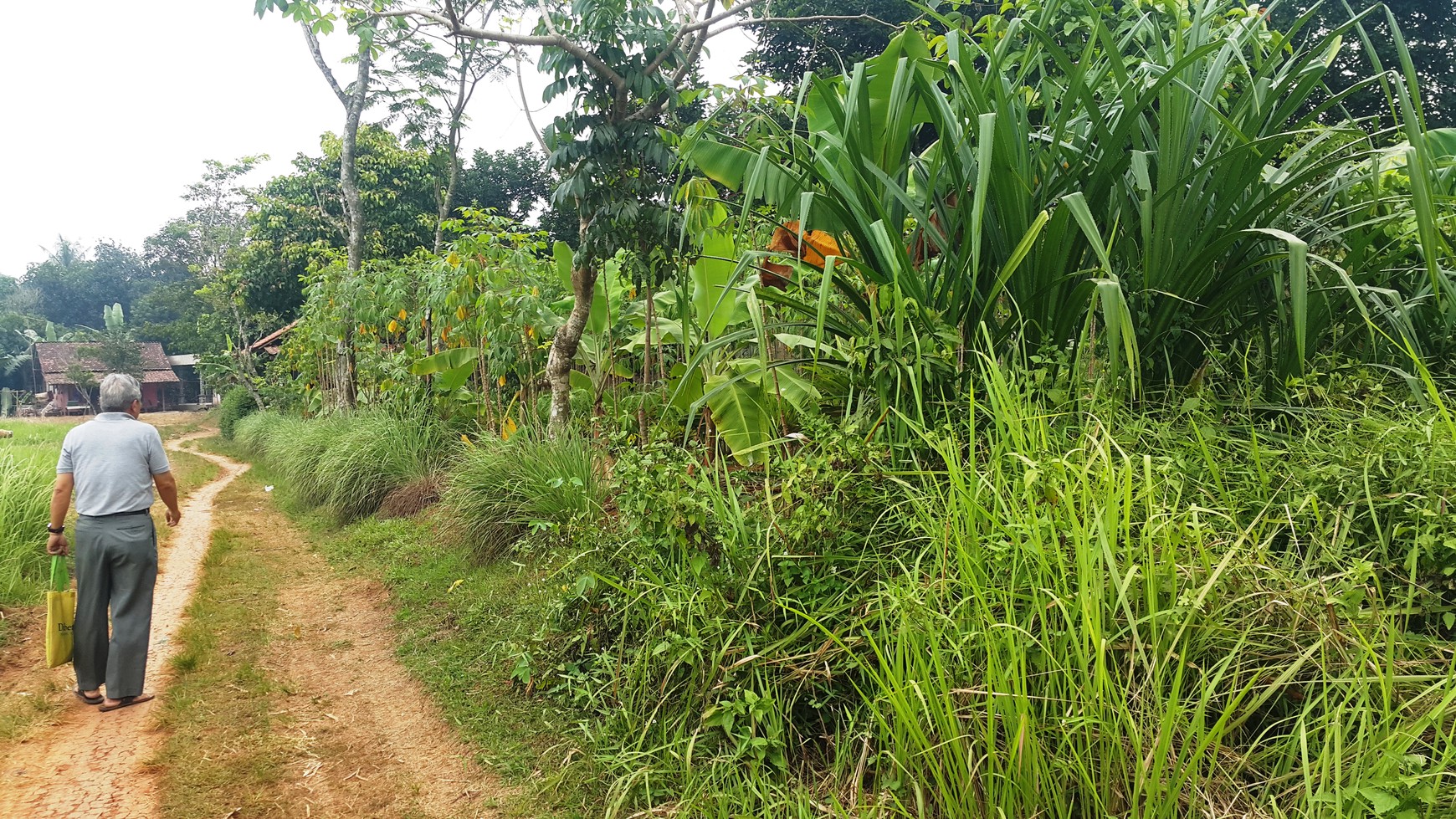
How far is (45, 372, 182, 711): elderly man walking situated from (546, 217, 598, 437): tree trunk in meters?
2.74

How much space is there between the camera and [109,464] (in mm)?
4512

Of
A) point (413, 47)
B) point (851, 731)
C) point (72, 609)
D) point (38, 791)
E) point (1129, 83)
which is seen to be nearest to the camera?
point (851, 731)

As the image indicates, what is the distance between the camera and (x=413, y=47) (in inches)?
826

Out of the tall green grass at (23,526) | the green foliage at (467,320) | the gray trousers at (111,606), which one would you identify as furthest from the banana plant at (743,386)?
the tall green grass at (23,526)

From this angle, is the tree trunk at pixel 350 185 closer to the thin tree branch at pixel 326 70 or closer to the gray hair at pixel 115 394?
the thin tree branch at pixel 326 70

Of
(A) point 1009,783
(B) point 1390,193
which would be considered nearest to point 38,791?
(A) point 1009,783

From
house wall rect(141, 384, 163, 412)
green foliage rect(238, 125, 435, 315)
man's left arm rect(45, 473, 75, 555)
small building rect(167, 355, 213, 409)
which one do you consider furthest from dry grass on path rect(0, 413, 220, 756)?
small building rect(167, 355, 213, 409)

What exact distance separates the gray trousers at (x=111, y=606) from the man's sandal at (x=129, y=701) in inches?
1.2

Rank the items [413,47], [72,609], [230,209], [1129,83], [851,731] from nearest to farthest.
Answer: [851,731] < [1129,83] < [72,609] < [413,47] < [230,209]

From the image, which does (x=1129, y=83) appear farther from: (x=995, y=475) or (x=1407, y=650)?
(x=1407, y=650)

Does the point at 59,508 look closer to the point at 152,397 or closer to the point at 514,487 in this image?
the point at 514,487

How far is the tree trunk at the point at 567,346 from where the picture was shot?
21.2 ft

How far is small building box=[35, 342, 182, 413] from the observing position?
39.1m

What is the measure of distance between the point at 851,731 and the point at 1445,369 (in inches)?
104
